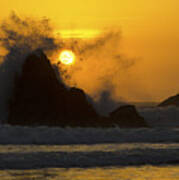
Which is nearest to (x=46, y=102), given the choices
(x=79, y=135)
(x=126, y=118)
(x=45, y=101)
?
(x=45, y=101)

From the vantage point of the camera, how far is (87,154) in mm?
20094

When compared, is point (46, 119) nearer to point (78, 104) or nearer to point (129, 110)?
point (78, 104)

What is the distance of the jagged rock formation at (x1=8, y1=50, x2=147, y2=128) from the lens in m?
27.0

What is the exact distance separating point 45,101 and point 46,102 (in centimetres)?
6

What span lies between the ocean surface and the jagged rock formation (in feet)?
2.85

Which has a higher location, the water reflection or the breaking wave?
the breaking wave

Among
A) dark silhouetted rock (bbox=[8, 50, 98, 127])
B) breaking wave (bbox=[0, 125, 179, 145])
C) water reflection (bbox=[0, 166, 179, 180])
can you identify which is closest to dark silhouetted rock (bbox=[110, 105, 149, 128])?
breaking wave (bbox=[0, 125, 179, 145])

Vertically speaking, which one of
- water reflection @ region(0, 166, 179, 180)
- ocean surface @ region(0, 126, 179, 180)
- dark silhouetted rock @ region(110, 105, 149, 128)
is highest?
dark silhouetted rock @ region(110, 105, 149, 128)

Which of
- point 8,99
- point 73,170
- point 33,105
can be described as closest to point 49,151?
point 73,170

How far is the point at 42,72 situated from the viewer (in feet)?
91.9

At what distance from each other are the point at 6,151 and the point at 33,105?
21.4 ft

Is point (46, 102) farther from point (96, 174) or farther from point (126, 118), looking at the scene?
point (96, 174)

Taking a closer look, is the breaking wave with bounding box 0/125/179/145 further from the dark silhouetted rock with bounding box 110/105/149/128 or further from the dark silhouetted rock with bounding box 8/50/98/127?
the dark silhouetted rock with bounding box 110/105/149/128

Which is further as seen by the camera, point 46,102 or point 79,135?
point 46,102
